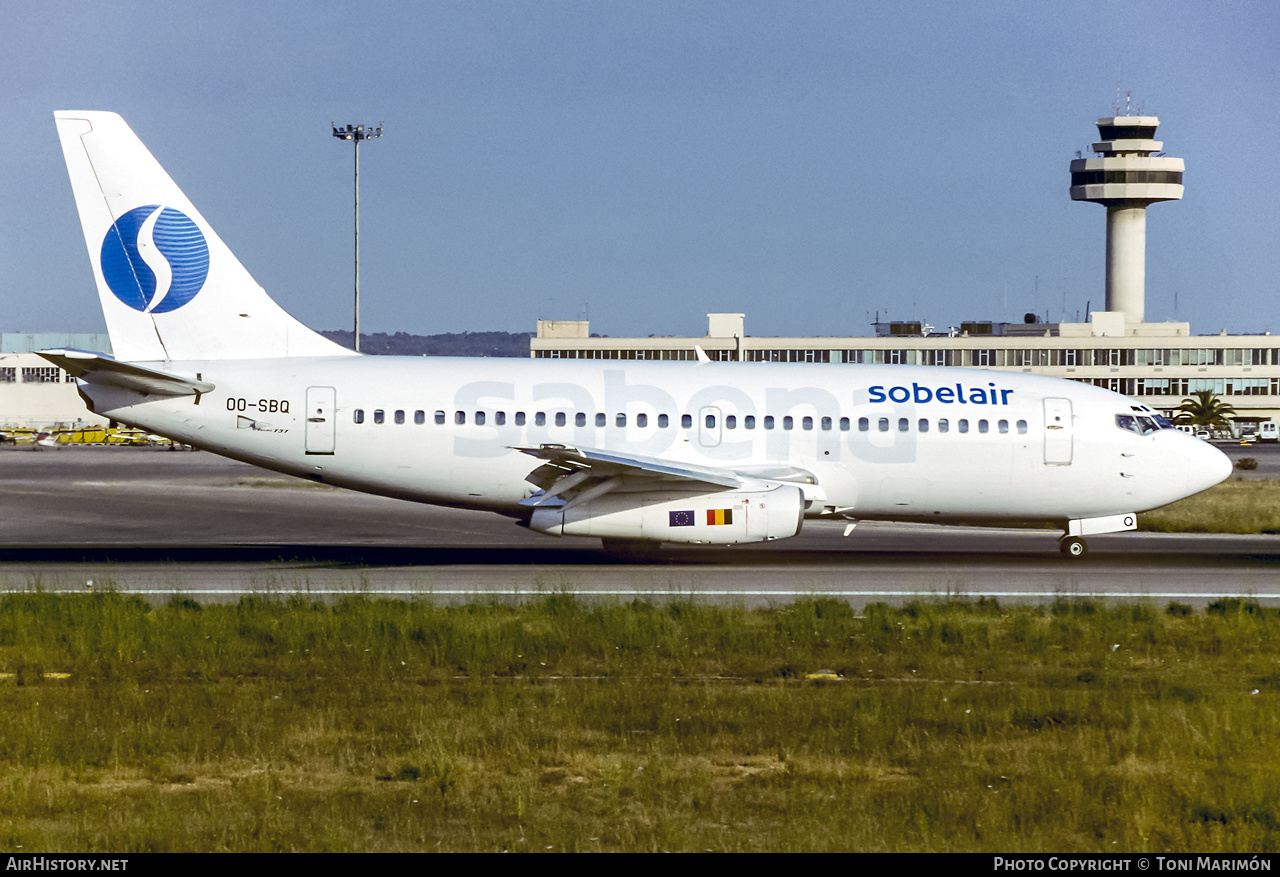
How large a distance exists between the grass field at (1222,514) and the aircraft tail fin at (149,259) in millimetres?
22364

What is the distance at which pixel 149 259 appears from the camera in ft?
87.5

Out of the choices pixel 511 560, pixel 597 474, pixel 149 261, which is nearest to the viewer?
pixel 597 474

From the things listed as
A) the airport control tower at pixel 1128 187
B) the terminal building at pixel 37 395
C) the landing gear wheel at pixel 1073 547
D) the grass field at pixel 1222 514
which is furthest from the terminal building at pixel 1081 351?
the landing gear wheel at pixel 1073 547

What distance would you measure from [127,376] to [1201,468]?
2075 centimetres

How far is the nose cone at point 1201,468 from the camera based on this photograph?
90.8 ft

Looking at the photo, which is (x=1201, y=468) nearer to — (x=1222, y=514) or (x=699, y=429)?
(x=699, y=429)

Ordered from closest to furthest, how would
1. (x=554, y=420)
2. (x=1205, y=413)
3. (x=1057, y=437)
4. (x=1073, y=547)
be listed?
(x=554, y=420)
(x=1057, y=437)
(x=1073, y=547)
(x=1205, y=413)

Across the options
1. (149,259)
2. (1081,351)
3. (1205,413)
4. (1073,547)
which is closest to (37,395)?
(1081,351)

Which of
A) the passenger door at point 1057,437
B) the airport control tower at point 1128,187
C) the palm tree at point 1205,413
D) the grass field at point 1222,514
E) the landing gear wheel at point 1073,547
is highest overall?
the airport control tower at point 1128,187

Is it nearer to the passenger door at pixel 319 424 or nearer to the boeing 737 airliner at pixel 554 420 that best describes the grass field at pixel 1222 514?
the boeing 737 airliner at pixel 554 420

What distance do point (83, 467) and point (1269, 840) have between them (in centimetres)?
6734

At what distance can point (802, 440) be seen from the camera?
2705cm

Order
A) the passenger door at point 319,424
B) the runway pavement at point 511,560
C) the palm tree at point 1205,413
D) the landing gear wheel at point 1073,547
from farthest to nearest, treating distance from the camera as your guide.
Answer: the palm tree at point 1205,413 < the landing gear wheel at point 1073,547 < the passenger door at point 319,424 < the runway pavement at point 511,560
